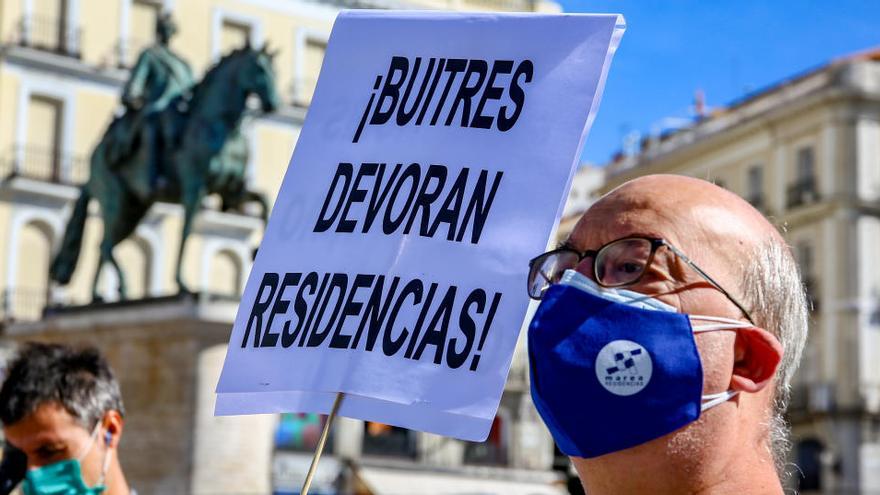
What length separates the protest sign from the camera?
2.76 m

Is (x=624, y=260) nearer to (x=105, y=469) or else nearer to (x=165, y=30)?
(x=105, y=469)

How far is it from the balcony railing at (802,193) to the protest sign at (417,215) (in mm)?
40596

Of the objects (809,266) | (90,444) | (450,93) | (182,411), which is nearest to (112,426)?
(90,444)

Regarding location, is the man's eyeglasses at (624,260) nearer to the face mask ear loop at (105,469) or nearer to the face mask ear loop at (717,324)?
the face mask ear loop at (717,324)

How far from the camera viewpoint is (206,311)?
16.7 metres

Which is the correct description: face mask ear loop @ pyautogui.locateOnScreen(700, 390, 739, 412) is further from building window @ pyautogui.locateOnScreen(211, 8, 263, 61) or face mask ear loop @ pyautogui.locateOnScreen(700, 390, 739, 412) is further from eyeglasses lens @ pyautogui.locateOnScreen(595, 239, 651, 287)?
building window @ pyautogui.locateOnScreen(211, 8, 263, 61)

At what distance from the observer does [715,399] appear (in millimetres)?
2188

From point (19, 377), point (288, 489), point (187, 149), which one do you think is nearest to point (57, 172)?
point (288, 489)

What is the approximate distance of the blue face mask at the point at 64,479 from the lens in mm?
4035

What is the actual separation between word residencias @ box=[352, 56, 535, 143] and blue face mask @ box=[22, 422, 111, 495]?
131cm

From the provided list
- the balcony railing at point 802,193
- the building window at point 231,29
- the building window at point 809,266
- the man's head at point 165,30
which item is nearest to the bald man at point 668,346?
the man's head at point 165,30

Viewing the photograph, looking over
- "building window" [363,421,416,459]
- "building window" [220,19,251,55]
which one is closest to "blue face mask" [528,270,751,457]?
"building window" [363,421,416,459]

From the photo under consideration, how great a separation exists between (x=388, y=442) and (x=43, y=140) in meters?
8.50

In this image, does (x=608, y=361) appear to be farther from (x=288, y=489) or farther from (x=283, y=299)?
(x=288, y=489)
